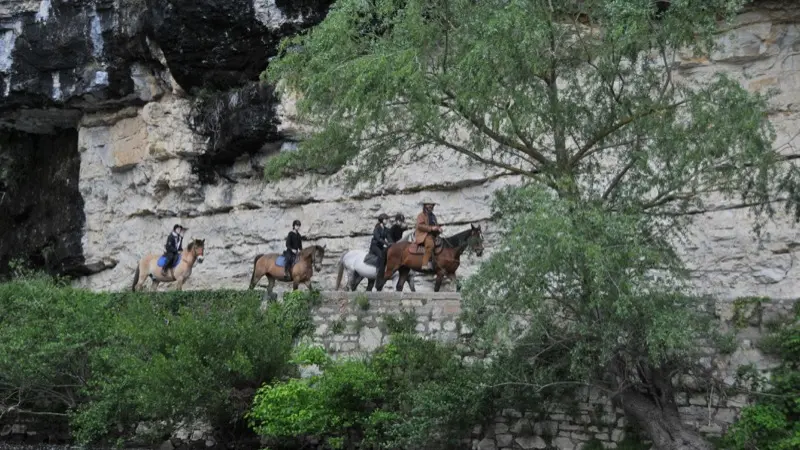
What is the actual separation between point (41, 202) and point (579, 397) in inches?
785

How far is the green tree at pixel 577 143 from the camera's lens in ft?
37.4

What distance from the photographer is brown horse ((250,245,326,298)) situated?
1921 cm

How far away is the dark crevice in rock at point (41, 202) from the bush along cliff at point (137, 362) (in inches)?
394

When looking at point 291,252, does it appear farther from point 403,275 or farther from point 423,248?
point 423,248

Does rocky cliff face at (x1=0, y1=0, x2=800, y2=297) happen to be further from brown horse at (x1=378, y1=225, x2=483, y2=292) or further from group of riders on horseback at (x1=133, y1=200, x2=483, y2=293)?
brown horse at (x1=378, y1=225, x2=483, y2=292)

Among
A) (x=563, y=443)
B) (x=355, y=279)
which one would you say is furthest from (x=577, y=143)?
(x=355, y=279)

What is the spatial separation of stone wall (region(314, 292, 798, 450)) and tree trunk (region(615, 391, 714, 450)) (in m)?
0.67

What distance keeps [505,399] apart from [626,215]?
3.25m

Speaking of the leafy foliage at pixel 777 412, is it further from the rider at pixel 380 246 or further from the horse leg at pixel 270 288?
the horse leg at pixel 270 288

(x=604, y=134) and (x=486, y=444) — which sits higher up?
(x=604, y=134)

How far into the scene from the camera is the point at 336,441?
46.2 feet

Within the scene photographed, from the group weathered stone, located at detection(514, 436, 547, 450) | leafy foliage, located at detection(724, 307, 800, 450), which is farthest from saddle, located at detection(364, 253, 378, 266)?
leafy foliage, located at detection(724, 307, 800, 450)

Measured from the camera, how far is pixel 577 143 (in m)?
13.4

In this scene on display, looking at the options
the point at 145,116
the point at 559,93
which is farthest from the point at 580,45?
the point at 145,116
